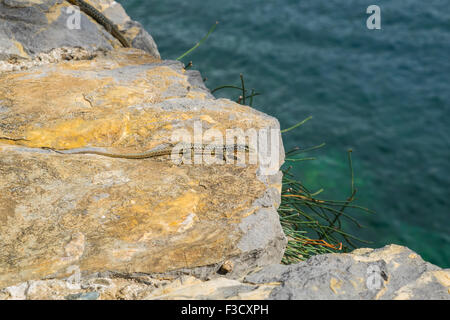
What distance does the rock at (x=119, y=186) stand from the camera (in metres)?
2.45

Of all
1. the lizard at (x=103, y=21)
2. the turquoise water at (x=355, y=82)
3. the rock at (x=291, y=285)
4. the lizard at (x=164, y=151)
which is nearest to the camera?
the rock at (x=291, y=285)

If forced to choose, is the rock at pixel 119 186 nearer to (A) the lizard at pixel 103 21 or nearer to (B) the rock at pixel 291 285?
(B) the rock at pixel 291 285

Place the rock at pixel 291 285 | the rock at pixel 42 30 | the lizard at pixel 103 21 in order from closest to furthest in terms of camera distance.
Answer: the rock at pixel 291 285 < the rock at pixel 42 30 < the lizard at pixel 103 21

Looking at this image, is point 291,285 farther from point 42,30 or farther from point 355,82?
point 355,82

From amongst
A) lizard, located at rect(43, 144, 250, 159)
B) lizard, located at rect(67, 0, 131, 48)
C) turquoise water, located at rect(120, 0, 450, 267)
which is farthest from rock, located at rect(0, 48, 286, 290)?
turquoise water, located at rect(120, 0, 450, 267)

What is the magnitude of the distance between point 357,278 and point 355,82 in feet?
16.8

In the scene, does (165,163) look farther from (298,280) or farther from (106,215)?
(298,280)

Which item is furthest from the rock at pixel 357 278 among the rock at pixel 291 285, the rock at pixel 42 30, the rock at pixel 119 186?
the rock at pixel 42 30

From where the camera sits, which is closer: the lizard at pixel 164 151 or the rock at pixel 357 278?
the rock at pixel 357 278

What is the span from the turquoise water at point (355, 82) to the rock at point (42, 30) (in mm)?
2927

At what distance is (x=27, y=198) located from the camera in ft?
8.75

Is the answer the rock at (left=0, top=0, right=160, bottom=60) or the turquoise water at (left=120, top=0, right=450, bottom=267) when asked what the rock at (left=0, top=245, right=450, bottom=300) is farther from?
the turquoise water at (left=120, top=0, right=450, bottom=267)
